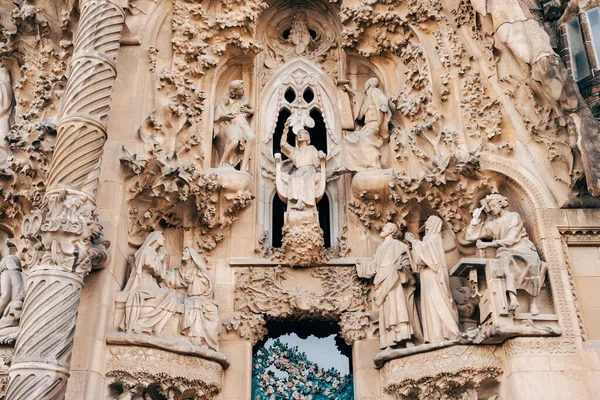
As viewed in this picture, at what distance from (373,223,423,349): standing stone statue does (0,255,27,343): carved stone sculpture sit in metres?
4.18

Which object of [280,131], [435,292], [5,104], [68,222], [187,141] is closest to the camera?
[68,222]

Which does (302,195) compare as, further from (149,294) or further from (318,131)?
(149,294)

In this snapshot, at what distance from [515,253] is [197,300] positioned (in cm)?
375

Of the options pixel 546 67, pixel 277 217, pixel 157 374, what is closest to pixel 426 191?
pixel 546 67

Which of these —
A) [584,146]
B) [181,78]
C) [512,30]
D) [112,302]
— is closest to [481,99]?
[512,30]

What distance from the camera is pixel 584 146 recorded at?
7398 millimetres

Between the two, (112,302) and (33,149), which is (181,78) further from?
(112,302)

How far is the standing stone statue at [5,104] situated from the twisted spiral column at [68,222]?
1.70 meters

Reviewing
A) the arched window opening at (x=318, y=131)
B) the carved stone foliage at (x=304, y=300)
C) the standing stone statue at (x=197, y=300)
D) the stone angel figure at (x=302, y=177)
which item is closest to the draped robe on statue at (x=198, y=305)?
the standing stone statue at (x=197, y=300)

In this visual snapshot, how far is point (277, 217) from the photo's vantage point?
31.7 feet

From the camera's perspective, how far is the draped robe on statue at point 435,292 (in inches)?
300

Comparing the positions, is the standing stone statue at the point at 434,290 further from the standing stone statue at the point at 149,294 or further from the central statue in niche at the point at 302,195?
the standing stone statue at the point at 149,294

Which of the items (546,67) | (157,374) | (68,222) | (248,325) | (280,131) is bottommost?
(157,374)

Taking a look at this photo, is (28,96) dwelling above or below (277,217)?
above
